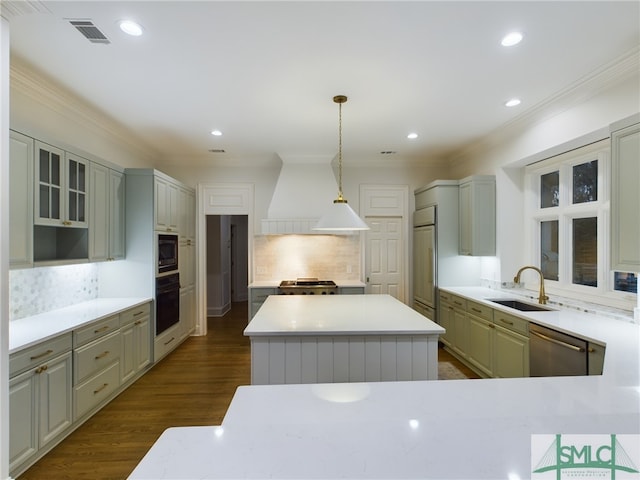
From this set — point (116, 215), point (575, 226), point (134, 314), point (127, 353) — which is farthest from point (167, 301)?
point (575, 226)

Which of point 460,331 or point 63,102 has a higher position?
point 63,102

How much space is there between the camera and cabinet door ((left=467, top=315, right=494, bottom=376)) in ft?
10.6

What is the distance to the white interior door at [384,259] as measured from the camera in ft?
17.3

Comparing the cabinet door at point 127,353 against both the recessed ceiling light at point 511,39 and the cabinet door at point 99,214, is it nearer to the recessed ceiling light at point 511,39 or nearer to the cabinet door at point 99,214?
the cabinet door at point 99,214

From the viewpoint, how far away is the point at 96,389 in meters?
2.67

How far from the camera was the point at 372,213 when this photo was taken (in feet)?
17.3

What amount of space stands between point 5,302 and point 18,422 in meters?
0.82

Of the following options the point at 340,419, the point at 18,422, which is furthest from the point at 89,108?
the point at 340,419

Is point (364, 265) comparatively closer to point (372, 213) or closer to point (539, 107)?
point (372, 213)

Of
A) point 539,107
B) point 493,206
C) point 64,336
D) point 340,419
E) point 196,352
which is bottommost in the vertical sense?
point 196,352

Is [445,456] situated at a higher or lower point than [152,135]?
lower

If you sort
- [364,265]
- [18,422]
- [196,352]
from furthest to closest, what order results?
[364,265] → [196,352] → [18,422]

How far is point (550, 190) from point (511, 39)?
2.21 meters

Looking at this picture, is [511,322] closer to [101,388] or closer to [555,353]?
[555,353]
